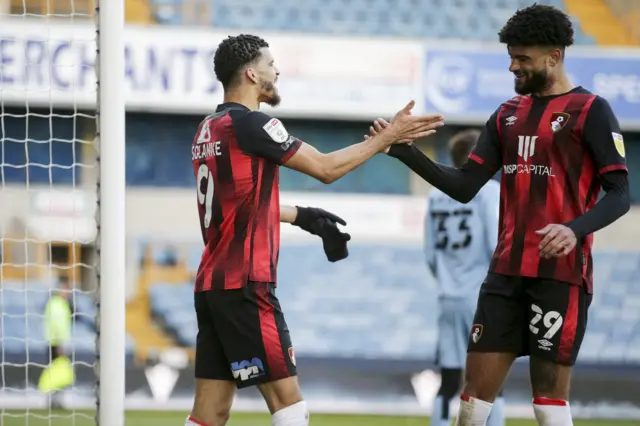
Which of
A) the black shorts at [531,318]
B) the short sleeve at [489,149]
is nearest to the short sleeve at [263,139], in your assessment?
the short sleeve at [489,149]

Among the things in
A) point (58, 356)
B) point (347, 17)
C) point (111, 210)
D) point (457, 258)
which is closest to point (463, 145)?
point (457, 258)

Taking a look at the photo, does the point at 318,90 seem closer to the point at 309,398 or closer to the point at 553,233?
the point at 309,398

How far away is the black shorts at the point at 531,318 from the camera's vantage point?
370 cm

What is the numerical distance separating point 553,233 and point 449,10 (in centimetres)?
852

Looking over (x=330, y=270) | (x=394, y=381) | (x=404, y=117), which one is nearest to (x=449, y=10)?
(x=330, y=270)

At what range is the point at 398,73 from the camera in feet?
36.5

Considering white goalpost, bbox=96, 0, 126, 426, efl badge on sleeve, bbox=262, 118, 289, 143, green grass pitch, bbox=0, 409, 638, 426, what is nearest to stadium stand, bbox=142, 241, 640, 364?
green grass pitch, bbox=0, 409, 638, 426

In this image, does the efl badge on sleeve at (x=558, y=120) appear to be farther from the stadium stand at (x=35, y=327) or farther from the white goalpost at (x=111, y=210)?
the stadium stand at (x=35, y=327)

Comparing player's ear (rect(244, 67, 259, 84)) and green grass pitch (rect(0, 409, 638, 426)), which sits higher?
player's ear (rect(244, 67, 259, 84))

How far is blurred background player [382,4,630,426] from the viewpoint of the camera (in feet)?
12.1

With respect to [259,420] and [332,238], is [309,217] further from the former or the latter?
[259,420]

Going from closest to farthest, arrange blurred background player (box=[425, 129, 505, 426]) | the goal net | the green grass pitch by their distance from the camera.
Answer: blurred background player (box=[425, 129, 505, 426]) → the green grass pitch → the goal net

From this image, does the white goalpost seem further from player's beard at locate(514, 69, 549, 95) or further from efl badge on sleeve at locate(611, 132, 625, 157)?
efl badge on sleeve at locate(611, 132, 625, 157)

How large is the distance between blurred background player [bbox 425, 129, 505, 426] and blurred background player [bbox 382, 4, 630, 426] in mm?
1877
